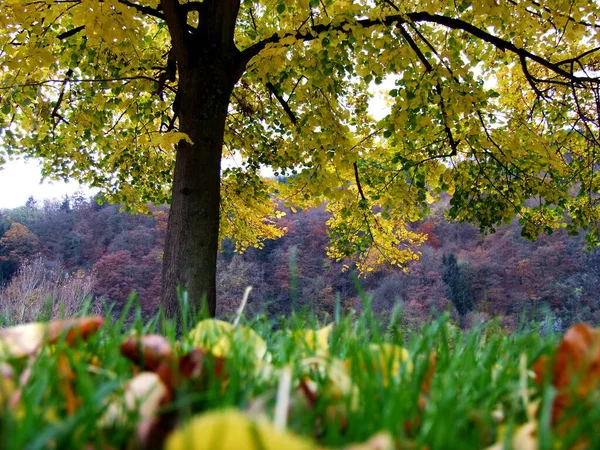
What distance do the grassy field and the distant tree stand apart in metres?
23.9

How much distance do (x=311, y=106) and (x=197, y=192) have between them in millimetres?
1755

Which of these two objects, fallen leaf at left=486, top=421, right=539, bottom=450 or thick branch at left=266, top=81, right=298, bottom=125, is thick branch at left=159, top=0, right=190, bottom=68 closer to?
thick branch at left=266, top=81, right=298, bottom=125

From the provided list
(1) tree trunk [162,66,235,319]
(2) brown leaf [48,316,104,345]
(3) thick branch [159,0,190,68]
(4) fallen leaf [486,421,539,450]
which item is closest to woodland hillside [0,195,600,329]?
(1) tree trunk [162,66,235,319]

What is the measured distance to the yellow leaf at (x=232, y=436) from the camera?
0.33 meters

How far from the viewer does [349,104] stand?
749cm

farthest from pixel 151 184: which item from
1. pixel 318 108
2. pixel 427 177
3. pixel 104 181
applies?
pixel 427 177

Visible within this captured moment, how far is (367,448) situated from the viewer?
356mm

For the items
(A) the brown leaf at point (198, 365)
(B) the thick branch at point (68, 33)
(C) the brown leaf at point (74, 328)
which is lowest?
(A) the brown leaf at point (198, 365)

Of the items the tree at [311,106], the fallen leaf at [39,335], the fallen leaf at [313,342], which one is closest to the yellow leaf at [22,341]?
the fallen leaf at [39,335]

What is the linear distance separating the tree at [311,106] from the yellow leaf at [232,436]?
129 inches

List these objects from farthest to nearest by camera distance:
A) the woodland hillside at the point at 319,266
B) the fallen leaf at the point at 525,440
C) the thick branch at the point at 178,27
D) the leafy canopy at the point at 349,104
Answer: the woodland hillside at the point at 319,266 → the thick branch at the point at 178,27 → the leafy canopy at the point at 349,104 → the fallen leaf at the point at 525,440

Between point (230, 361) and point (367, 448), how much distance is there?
364mm

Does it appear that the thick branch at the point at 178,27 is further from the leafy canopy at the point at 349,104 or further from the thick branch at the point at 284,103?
the thick branch at the point at 284,103

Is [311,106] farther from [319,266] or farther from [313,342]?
[319,266]
